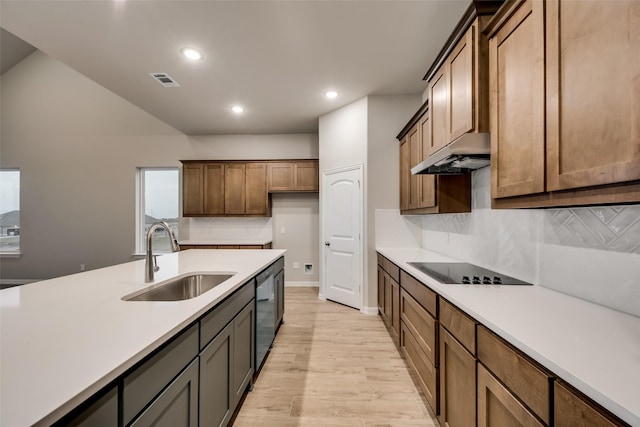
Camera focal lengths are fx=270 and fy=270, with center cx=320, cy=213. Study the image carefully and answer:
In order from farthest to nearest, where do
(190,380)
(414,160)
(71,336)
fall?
1. (414,160)
2. (190,380)
3. (71,336)

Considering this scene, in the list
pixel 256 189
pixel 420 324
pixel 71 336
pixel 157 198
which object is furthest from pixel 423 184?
pixel 157 198

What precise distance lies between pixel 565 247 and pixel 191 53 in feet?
11.4

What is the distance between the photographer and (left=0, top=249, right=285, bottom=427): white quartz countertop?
1.97ft

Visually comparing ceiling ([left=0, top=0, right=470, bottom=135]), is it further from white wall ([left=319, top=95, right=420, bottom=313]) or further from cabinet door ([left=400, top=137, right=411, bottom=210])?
cabinet door ([left=400, top=137, right=411, bottom=210])

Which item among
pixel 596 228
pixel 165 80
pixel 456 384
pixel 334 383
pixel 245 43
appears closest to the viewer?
pixel 596 228

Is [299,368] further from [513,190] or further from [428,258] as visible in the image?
[513,190]

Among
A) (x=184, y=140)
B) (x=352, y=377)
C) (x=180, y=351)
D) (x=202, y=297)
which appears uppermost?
(x=184, y=140)

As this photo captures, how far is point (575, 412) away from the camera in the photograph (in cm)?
72

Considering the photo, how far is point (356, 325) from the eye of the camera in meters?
3.33

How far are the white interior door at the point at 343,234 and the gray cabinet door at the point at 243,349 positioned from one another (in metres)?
2.09

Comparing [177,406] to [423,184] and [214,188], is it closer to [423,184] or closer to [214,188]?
[423,184]

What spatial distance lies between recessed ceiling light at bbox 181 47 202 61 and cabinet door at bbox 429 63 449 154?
2332 millimetres

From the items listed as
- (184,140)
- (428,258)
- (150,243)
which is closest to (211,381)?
(150,243)

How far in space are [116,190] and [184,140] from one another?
1.71m
